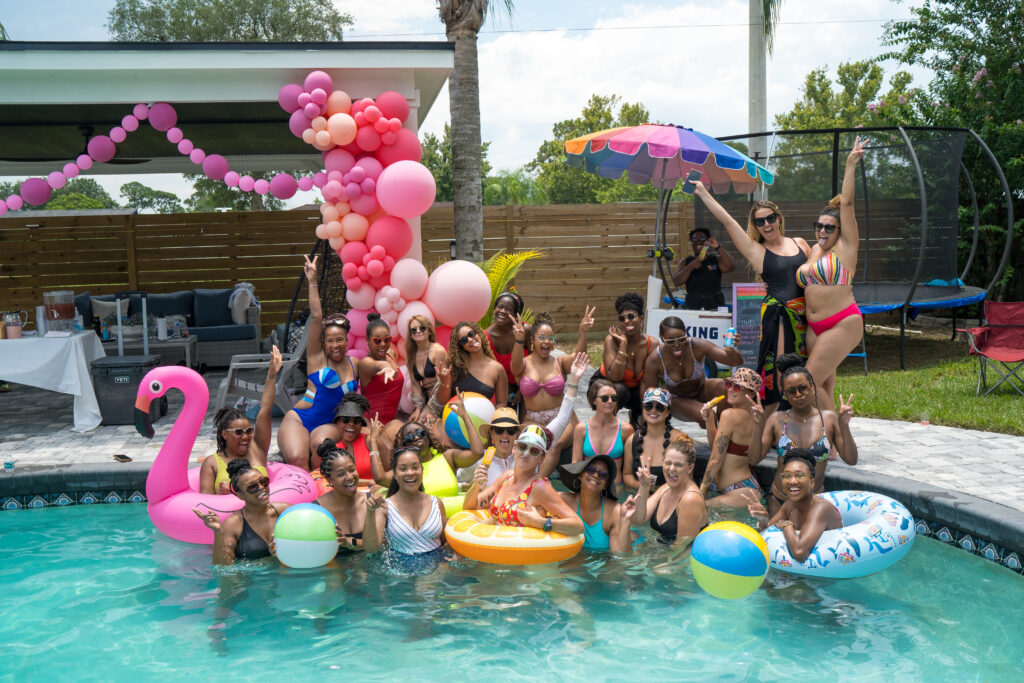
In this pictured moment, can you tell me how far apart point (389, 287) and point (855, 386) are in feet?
16.4

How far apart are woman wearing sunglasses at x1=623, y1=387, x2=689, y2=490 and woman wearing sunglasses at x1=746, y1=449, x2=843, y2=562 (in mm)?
793

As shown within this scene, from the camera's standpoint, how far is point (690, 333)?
7.32 m

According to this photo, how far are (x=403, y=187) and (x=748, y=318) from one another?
3.05 meters

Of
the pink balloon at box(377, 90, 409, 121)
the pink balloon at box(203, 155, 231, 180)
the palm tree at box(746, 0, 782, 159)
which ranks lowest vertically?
the pink balloon at box(203, 155, 231, 180)

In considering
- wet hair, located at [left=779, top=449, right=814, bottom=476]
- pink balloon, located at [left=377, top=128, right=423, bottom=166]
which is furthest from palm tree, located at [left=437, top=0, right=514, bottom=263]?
wet hair, located at [left=779, top=449, right=814, bottom=476]

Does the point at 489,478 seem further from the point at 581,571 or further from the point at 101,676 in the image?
the point at 101,676

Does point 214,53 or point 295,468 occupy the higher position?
point 214,53

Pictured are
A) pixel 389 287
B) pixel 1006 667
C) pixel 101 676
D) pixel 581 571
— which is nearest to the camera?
pixel 1006 667

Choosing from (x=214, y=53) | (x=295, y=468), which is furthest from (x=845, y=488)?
(x=214, y=53)

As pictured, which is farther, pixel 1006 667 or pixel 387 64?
pixel 387 64

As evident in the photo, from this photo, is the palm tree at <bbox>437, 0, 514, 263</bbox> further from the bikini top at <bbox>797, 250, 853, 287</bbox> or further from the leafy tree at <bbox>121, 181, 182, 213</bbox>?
the leafy tree at <bbox>121, 181, 182, 213</bbox>

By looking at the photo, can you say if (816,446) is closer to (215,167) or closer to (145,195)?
(215,167)

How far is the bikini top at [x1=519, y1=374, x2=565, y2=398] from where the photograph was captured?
613 cm

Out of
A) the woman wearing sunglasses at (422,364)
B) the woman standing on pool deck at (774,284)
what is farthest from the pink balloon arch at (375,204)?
the woman standing on pool deck at (774,284)
